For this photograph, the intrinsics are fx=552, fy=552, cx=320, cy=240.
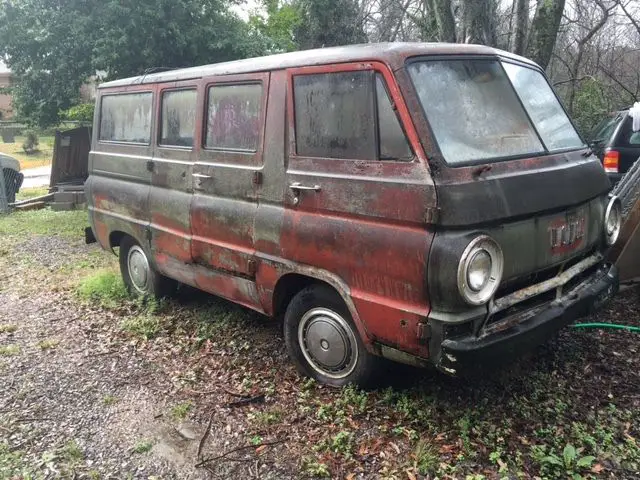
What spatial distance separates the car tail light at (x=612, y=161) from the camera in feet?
24.5

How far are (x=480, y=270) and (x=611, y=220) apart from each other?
1750mm

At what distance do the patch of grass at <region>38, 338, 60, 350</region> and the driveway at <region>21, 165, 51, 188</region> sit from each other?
47.1 ft

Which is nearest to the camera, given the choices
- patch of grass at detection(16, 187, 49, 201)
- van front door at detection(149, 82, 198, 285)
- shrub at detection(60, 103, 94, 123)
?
van front door at detection(149, 82, 198, 285)

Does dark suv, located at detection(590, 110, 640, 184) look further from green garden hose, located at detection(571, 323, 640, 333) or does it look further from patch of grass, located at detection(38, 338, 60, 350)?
patch of grass, located at detection(38, 338, 60, 350)

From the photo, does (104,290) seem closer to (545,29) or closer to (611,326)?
(611,326)

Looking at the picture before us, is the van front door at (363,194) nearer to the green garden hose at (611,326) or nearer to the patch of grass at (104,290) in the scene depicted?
the green garden hose at (611,326)

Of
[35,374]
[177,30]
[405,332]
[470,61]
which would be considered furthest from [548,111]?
[177,30]

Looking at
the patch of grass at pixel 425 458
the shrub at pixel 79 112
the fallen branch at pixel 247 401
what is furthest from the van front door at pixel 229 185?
the shrub at pixel 79 112

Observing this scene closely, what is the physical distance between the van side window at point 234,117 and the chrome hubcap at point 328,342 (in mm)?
1283

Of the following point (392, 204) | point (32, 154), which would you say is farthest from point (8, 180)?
point (32, 154)

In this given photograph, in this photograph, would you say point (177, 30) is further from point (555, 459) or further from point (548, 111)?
point (555, 459)

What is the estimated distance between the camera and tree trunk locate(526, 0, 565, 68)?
25.4 feet

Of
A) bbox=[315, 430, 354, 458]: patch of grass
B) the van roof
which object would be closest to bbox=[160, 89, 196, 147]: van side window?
the van roof

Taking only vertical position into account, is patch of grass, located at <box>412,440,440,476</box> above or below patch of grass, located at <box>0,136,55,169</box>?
below
